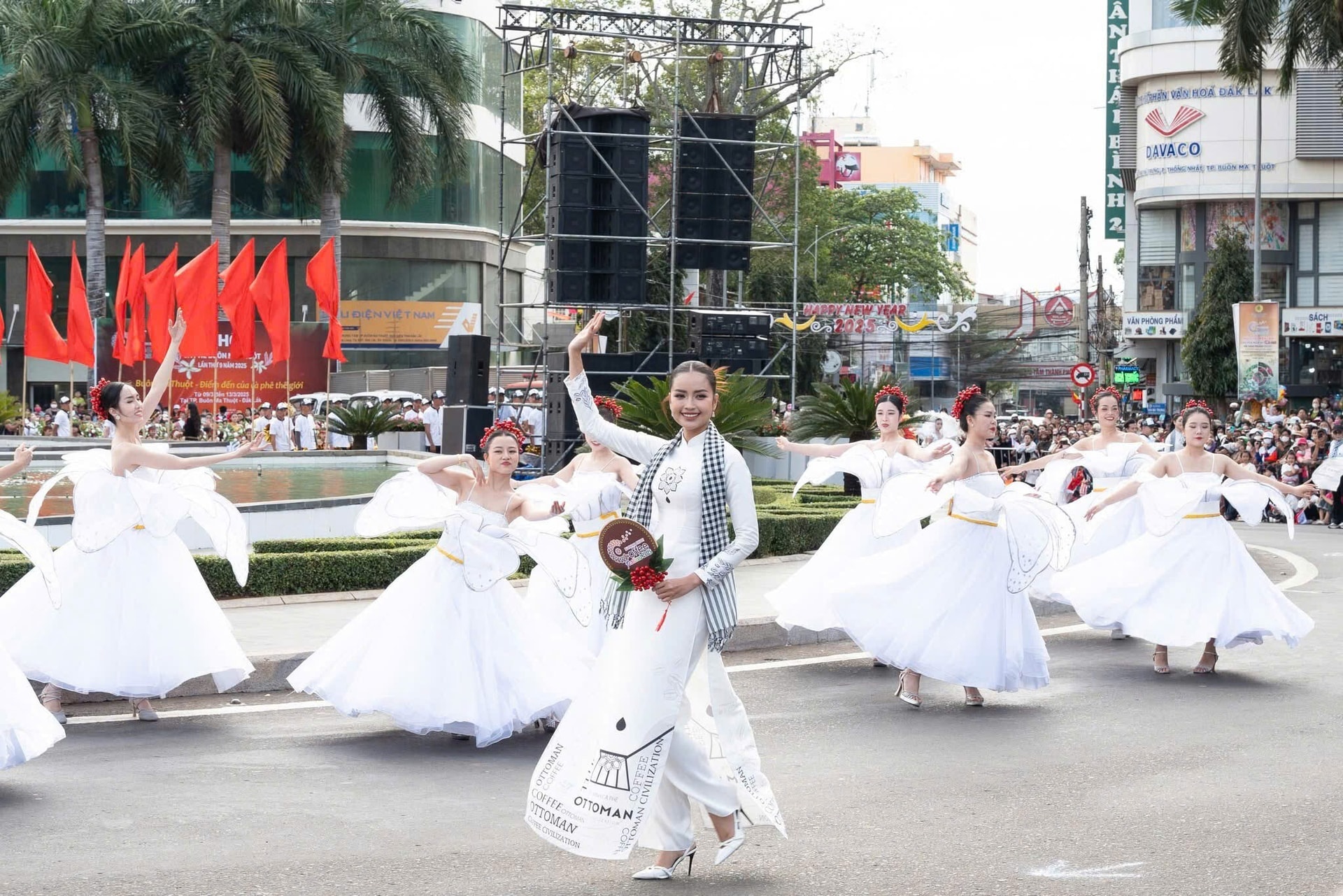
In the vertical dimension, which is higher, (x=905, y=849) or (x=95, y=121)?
(x=95, y=121)

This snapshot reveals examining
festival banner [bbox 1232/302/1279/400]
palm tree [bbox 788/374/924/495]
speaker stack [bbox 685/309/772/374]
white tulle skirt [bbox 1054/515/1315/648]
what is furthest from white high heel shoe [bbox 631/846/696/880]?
festival banner [bbox 1232/302/1279/400]

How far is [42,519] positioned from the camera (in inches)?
551

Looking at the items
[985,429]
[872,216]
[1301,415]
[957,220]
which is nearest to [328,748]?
[985,429]

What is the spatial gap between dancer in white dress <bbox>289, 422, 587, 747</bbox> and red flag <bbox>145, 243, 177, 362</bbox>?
84.8ft

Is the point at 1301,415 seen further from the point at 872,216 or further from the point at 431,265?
the point at 872,216

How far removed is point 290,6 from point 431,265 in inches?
641

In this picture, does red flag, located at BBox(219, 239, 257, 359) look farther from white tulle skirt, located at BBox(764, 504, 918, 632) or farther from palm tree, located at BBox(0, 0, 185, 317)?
white tulle skirt, located at BBox(764, 504, 918, 632)

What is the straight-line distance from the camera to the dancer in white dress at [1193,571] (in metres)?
10.7

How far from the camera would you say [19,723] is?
22.6 feet

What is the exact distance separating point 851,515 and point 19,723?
6.54 meters

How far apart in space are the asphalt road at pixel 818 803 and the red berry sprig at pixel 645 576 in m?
1.09

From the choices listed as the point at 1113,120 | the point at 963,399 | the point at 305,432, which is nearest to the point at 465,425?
the point at 305,432

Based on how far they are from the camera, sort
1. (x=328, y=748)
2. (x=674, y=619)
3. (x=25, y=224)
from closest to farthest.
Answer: (x=674, y=619)
(x=328, y=748)
(x=25, y=224)

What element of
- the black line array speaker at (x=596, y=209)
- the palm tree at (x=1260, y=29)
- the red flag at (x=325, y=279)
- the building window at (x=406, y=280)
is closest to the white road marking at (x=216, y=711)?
the black line array speaker at (x=596, y=209)
